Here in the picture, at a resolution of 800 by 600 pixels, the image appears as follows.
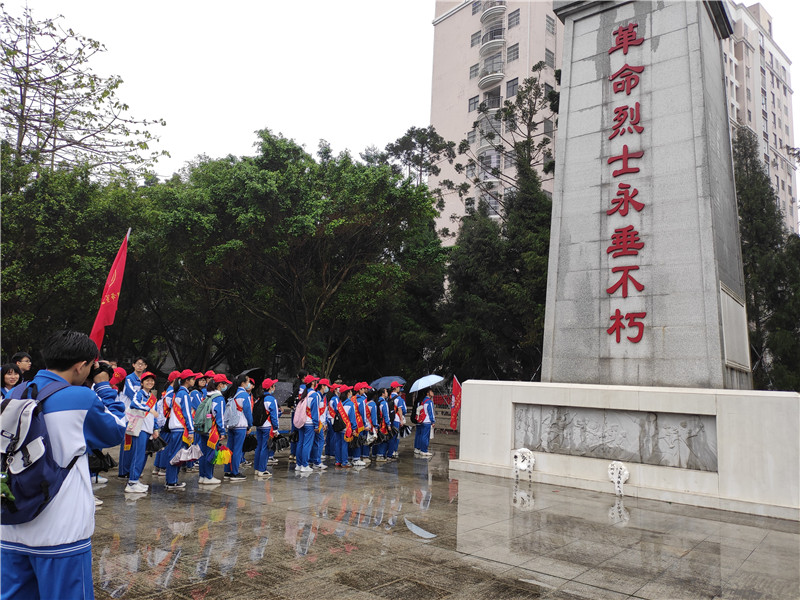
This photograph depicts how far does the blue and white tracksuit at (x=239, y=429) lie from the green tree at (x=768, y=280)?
16.0 metres

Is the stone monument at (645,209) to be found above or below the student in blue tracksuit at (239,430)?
above

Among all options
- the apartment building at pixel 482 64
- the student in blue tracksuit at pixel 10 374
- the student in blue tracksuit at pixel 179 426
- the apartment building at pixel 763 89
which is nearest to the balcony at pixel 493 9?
the apartment building at pixel 482 64

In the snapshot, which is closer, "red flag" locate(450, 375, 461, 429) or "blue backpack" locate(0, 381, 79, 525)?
"blue backpack" locate(0, 381, 79, 525)

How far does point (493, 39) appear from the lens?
37750 mm

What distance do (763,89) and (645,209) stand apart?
4451 cm

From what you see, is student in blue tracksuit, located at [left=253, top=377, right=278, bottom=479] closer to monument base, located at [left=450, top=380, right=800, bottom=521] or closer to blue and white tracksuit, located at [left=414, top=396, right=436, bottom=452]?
monument base, located at [left=450, top=380, right=800, bottom=521]

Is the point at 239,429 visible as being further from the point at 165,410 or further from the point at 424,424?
the point at 424,424

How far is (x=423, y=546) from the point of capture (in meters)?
5.53

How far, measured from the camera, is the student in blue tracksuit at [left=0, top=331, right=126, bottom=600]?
8.21ft

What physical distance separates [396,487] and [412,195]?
13.4m

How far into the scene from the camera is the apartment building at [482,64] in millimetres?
36031

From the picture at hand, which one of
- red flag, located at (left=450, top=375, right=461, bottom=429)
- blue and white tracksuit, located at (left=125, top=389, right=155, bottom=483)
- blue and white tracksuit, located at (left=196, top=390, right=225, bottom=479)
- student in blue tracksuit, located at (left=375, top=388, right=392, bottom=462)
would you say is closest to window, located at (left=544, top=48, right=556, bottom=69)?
red flag, located at (left=450, top=375, right=461, bottom=429)

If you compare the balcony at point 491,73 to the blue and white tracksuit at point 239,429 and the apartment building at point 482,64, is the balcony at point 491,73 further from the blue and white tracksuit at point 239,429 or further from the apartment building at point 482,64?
the blue and white tracksuit at point 239,429

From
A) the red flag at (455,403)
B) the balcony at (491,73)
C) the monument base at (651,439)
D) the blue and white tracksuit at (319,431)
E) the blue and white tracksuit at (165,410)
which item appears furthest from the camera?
the balcony at (491,73)
